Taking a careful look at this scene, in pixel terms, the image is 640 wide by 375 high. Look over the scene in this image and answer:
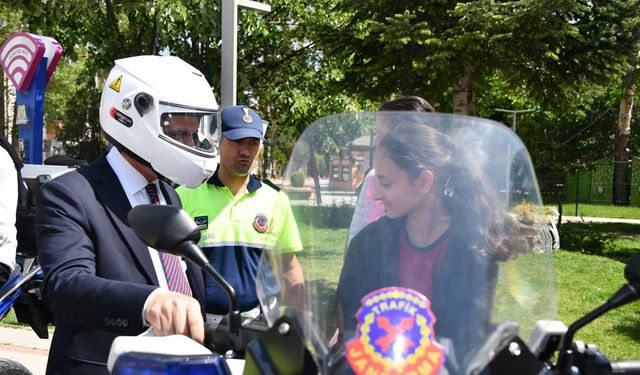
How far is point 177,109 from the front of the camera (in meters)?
2.15

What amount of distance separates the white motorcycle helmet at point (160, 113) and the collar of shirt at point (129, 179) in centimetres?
4

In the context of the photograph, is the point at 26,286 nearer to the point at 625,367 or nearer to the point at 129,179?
the point at 129,179

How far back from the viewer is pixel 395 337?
50.8 inches

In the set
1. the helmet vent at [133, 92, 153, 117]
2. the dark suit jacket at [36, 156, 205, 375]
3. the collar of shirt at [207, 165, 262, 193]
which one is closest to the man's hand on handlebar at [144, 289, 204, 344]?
the dark suit jacket at [36, 156, 205, 375]

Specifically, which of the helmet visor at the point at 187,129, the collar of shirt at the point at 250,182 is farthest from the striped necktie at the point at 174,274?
the collar of shirt at the point at 250,182

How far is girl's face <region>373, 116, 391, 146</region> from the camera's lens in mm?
1619

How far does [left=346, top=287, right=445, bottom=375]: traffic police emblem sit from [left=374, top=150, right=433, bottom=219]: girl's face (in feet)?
0.80

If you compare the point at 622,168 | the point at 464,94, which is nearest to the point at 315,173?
the point at 464,94

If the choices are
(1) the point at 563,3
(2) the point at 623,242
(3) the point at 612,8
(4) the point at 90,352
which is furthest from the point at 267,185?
(2) the point at 623,242

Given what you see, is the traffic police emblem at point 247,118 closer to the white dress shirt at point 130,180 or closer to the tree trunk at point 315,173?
the white dress shirt at point 130,180

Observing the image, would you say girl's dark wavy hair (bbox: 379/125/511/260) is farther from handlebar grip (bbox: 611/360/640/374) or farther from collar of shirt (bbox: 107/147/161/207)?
collar of shirt (bbox: 107/147/161/207)

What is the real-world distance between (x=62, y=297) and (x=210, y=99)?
0.77 metres

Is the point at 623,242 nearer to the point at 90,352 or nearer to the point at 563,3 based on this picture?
the point at 563,3

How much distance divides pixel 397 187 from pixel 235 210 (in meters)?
2.14
